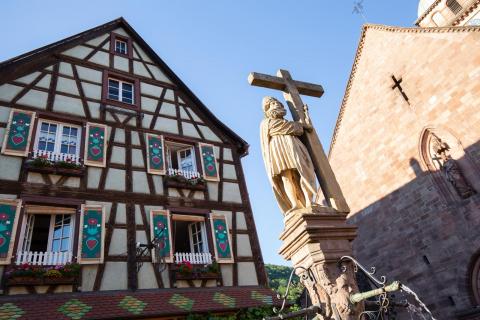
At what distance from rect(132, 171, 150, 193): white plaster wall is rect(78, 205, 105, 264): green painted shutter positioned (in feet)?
3.68

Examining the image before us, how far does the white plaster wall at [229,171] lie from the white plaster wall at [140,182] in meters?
2.50

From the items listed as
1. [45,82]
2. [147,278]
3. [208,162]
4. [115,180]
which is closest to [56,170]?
[115,180]

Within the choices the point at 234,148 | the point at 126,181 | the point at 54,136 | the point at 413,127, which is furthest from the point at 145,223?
the point at 413,127

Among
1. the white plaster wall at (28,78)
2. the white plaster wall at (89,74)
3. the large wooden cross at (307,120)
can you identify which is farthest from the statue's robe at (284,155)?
the white plaster wall at (89,74)

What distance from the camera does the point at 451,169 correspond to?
9875 mm

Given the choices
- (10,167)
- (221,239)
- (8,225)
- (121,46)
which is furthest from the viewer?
(121,46)

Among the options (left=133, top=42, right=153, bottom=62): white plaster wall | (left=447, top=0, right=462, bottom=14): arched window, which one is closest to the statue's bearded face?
(left=133, top=42, right=153, bottom=62): white plaster wall

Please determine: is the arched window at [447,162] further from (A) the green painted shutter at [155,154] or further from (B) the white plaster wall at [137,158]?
(B) the white plaster wall at [137,158]

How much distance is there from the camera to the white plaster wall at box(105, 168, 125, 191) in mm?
8711

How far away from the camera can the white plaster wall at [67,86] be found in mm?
9805

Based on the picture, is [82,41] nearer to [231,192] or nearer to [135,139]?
[135,139]

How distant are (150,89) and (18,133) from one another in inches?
171

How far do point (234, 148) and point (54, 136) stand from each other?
17.6ft

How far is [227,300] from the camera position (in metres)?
7.91
